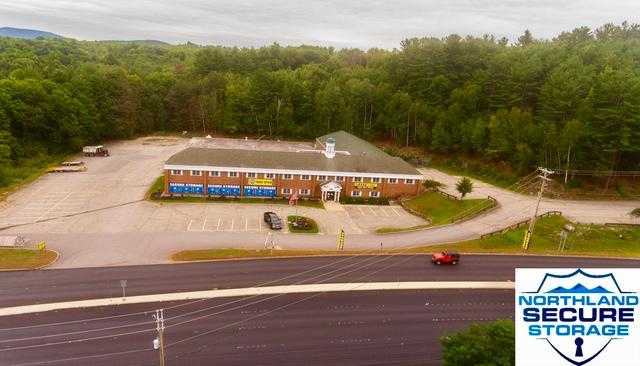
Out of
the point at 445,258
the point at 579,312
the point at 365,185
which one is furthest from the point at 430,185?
the point at 579,312

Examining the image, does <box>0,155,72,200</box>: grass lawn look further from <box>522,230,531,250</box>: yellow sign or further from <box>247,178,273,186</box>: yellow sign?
<box>522,230,531,250</box>: yellow sign

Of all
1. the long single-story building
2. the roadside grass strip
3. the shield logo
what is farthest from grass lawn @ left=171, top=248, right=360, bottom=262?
the shield logo

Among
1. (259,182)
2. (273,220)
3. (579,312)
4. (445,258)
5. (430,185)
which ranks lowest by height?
(445,258)

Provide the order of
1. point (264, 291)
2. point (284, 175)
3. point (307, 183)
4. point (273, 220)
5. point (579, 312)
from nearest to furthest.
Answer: point (579, 312) < point (264, 291) < point (273, 220) < point (284, 175) < point (307, 183)

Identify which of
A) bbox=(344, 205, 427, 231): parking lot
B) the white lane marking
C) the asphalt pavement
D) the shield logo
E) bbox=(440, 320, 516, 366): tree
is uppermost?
the shield logo

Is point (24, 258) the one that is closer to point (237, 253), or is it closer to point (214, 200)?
point (237, 253)

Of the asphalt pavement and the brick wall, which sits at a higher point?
the brick wall

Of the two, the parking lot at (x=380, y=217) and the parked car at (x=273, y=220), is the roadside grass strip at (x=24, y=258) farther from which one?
the parking lot at (x=380, y=217)

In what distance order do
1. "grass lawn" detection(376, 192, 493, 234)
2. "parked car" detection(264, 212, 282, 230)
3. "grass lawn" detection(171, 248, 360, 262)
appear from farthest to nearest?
"grass lawn" detection(376, 192, 493, 234) < "parked car" detection(264, 212, 282, 230) < "grass lawn" detection(171, 248, 360, 262)
